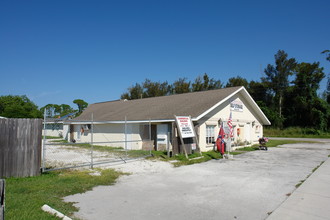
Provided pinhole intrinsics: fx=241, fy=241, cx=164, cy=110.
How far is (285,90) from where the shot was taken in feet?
155

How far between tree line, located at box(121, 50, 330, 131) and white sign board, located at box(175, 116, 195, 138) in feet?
83.6

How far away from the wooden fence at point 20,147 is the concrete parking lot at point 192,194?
291cm

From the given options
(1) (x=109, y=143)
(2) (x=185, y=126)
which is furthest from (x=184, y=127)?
(1) (x=109, y=143)

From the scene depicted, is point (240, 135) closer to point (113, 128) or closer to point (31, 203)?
point (113, 128)

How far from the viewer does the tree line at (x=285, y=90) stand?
4069 cm

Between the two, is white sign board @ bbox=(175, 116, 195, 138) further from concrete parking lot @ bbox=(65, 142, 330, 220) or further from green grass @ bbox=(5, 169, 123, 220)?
green grass @ bbox=(5, 169, 123, 220)

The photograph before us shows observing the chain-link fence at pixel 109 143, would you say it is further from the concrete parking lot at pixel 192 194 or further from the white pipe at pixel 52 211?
the white pipe at pixel 52 211

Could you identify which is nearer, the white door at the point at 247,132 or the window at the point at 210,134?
the window at the point at 210,134

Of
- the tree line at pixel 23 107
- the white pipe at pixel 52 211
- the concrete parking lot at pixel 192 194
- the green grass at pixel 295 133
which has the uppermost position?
the tree line at pixel 23 107

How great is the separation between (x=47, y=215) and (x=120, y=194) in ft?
7.26

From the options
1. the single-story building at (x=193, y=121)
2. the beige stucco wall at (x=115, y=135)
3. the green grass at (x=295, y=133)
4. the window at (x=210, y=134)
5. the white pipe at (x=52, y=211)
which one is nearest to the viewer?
the white pipe at (x=52, y=211)

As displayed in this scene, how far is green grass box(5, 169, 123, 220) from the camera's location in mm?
5016

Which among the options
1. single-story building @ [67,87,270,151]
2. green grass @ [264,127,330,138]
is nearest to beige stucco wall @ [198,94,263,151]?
single-story building @ [67,87,270,151]

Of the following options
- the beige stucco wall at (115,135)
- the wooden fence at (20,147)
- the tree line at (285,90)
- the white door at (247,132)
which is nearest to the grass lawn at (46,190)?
the wooden fence at (20,147)
